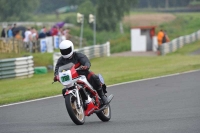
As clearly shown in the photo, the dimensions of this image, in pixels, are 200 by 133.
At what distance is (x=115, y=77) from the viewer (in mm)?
23141

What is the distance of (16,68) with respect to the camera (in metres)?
25.7

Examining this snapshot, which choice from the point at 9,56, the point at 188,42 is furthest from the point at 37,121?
the point at 188,42

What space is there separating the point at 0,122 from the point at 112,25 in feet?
248

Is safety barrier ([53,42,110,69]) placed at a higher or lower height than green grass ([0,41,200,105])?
lower

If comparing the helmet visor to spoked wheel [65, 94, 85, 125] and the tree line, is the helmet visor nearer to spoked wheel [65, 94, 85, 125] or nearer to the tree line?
spoked wheel [65, 94, 85, 125]

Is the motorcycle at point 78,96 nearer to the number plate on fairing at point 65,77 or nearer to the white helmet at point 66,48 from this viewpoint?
the number plate on fairing at point 65,77

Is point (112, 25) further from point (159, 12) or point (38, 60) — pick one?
point (38, 60)

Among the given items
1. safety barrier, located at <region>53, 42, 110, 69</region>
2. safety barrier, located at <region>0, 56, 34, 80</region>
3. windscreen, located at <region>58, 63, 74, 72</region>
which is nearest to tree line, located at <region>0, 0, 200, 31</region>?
safety barrier, located at <region>53, 42, 110, 69</region>

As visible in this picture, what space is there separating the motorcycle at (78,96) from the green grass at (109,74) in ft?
17.8

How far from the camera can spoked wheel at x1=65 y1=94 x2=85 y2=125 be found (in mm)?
10469

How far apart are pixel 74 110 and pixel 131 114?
76.3 inches

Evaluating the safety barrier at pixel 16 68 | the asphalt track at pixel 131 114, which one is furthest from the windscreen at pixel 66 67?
the safety barrier at pixel 16 68

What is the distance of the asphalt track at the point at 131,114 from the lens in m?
10.2

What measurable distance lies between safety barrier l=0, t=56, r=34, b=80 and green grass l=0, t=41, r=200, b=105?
0.39m
